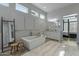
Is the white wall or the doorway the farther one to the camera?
the doorway

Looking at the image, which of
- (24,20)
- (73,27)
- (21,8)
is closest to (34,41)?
(24,20)

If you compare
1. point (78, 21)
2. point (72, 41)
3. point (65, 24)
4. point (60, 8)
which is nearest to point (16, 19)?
point (60, 8)

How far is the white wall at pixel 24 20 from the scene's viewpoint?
1.78m

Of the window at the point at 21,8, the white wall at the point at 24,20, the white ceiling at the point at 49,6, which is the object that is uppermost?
the white ceiling at the point at 49,6

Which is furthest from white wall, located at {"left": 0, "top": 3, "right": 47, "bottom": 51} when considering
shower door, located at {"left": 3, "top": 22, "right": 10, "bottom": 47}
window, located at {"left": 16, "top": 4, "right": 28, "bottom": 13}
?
shower door, located at {"left": 3, "top": 22, "right": 10, "bottom": 47}

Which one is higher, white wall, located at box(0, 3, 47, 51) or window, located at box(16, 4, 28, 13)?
window, located at box(16, 4, 28, 13)

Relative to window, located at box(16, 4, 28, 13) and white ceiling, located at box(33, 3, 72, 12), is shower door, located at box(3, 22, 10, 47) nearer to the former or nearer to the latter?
window, located at box(16, 4, 28, 13)

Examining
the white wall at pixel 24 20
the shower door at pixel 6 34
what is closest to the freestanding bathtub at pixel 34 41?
the white wall at pixel 24 20

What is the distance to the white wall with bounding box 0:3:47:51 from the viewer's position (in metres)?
1.78

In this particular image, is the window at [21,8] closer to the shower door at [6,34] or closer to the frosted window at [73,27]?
the shower door at [6,34]

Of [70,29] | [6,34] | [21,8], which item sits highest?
[21,8]

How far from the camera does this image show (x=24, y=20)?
1894 millimetres

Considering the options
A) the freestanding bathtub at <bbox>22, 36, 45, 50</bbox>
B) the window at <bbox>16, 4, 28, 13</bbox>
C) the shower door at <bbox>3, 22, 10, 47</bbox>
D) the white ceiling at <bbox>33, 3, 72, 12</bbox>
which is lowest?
the freestanding bathtub at <bbox>22, 36, 45, 50</bbox>

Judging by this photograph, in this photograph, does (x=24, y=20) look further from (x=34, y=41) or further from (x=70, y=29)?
(x=70, y=29)
